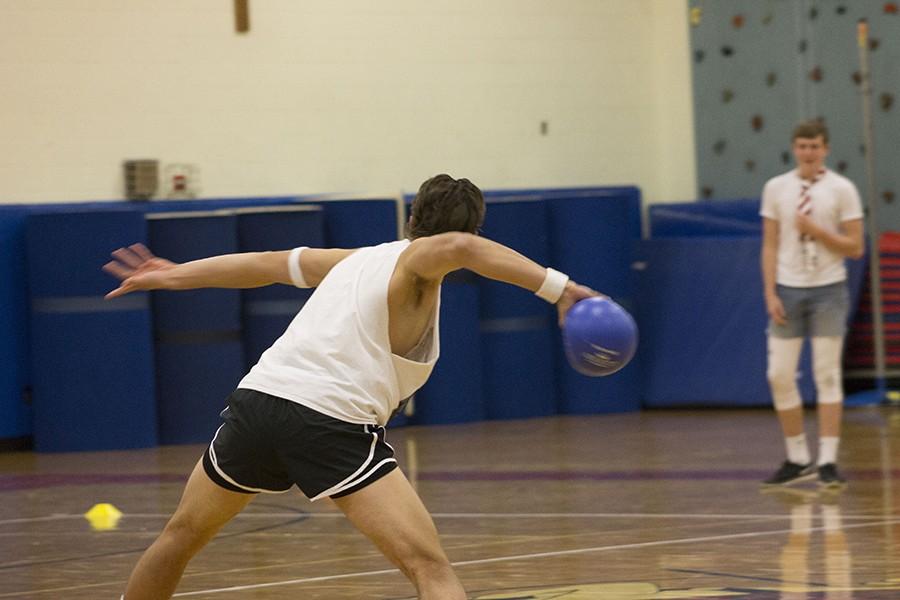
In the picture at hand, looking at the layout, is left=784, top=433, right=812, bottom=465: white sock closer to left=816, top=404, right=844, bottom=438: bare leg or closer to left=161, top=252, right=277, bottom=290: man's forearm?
left=816, top=404, right=844, bottom=438: bare leg

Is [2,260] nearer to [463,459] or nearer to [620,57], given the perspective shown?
[463,459]

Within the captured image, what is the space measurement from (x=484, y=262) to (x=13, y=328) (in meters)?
8.78

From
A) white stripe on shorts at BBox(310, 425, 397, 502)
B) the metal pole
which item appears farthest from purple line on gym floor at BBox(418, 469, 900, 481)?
white stripe on shorts at BBox(310, 425, 397, 502)

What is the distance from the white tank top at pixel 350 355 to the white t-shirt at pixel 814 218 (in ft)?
16.4

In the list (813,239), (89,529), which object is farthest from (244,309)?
(813,239)

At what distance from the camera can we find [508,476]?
1072 cm

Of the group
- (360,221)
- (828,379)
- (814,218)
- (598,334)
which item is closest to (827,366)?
(828,379)

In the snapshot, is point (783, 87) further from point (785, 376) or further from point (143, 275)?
Answer: point (143, 275)

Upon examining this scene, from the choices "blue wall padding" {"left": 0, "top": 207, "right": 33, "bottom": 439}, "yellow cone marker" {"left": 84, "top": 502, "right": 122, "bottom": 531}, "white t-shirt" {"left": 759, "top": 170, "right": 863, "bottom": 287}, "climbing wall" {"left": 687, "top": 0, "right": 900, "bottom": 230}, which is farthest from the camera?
"climbing wall" {"left": 687, "top": 0, "right": 900, "bottom": 230}

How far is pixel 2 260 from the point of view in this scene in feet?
42.1

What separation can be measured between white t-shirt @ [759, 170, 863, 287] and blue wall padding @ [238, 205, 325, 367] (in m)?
4.48

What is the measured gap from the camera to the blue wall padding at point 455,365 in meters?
13.7

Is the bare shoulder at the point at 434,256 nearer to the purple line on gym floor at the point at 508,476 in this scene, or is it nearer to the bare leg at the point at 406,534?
the bare leg at the point at 406,534

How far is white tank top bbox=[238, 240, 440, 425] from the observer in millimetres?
5074
